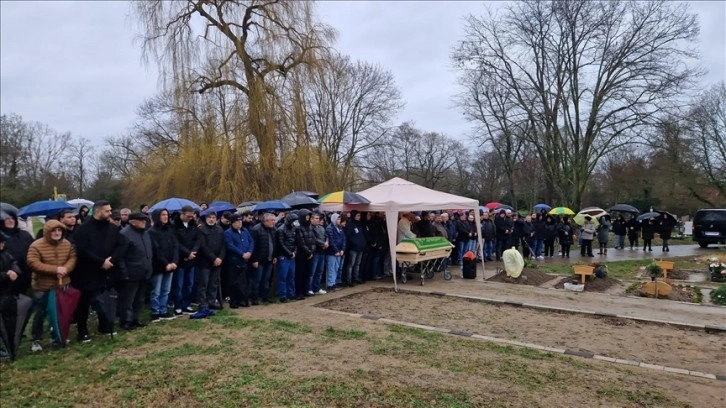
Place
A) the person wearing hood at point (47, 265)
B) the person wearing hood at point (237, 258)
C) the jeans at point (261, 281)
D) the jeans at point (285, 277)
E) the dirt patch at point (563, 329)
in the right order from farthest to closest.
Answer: the jeans at point (285, 277) < the jeans at point (261, 281) < the person wearing hood at point (237, 258) < the dirt patch at point (563, 329) < the person wearing hood at point (47, 265)

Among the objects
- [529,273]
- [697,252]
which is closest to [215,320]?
[529,273]

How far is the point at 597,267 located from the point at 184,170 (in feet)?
40.7

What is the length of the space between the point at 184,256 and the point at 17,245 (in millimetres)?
2313

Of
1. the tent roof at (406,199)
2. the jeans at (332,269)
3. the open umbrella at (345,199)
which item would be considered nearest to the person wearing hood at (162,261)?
the jeans at (332,269)

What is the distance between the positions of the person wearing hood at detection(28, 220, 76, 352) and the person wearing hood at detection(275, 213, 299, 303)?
11.9 feet

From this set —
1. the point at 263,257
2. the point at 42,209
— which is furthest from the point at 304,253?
the point at 42,209

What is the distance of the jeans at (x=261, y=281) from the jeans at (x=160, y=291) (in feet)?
5.34

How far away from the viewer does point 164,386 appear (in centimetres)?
464

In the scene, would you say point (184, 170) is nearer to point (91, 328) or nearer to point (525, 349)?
point (91, 328)

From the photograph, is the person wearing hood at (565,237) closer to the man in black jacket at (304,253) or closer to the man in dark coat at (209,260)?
the man in black jacket at (304,253)

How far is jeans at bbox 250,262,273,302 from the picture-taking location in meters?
8.84

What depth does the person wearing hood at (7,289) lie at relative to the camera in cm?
553

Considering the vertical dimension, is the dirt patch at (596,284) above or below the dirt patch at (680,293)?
above

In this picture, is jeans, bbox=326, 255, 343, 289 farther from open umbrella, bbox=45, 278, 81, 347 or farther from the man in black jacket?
open umbrella, bbox=45, 278, 81, 347
